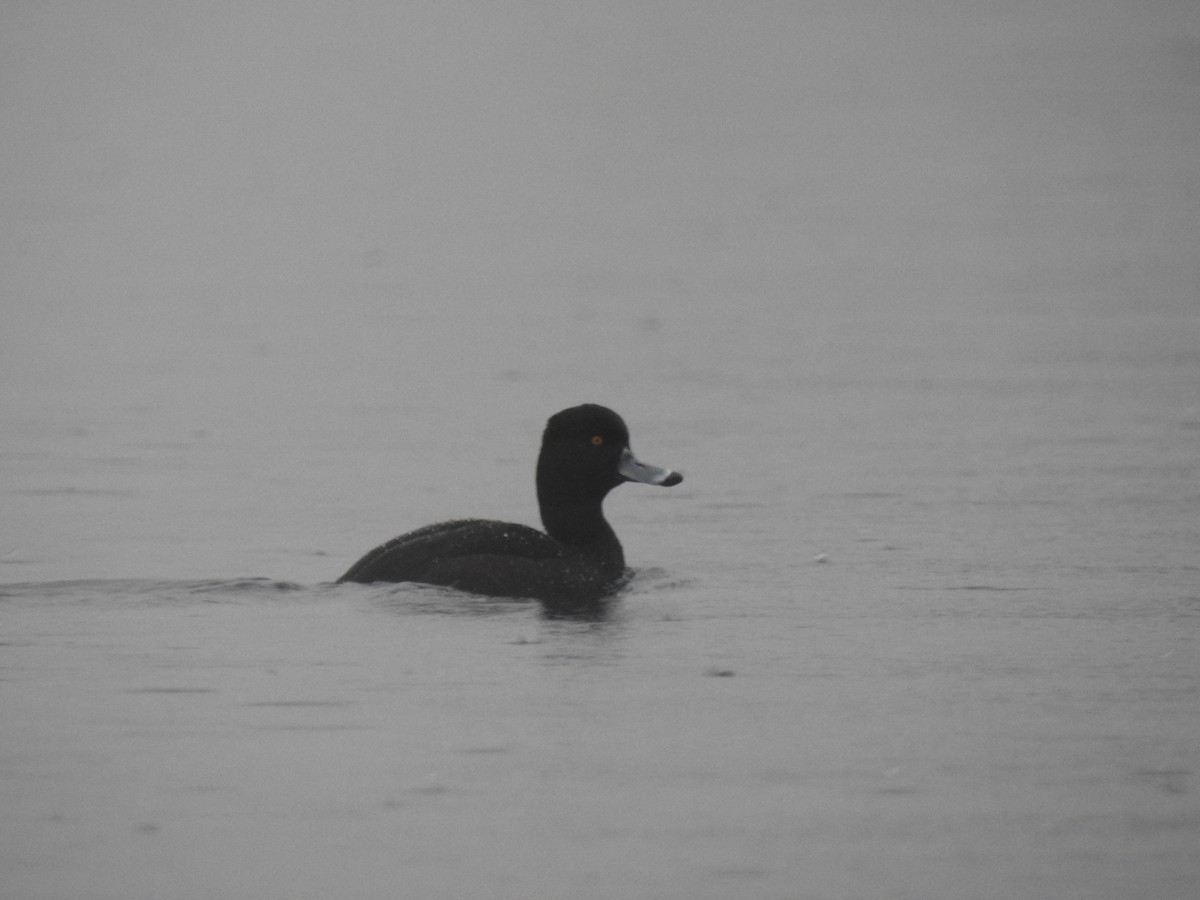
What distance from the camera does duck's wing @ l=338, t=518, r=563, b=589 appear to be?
10.9 meters

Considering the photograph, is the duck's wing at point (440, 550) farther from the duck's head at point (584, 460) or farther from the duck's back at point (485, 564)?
the duck's head at point (584, 460)

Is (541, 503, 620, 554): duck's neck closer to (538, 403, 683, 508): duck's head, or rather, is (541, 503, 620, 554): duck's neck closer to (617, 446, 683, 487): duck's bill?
(538, 403, 683, 508): duck's head

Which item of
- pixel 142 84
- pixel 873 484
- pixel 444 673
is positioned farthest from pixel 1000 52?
pixel 444 673

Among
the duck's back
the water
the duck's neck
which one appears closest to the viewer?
the water

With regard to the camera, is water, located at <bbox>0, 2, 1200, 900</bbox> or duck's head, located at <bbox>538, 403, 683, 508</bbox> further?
duck's head, located at <bbox>538, 403, 683, 508</bbox>

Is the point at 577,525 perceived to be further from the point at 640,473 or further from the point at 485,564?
the point at 485,564

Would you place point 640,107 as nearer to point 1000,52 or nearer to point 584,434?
point 1000,52

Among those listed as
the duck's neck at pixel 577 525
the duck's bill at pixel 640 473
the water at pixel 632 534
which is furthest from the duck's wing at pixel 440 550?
the duck's bill at pixel 640 473

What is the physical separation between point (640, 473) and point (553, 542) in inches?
24.2

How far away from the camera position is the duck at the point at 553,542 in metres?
10.9

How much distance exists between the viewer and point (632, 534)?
13.2 meters

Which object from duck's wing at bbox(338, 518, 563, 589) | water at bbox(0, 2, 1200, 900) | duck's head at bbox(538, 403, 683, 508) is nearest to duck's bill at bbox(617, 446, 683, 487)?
duck's head at bbox(538, 403, 683, 508)

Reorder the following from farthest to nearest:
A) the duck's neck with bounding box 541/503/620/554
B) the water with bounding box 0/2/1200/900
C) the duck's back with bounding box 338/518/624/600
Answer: the duck's neck with bounding box 541/503/620/554 → the duck's back with bounding box 338/518/624/600 → the water with bounding box 0/2/1200/900

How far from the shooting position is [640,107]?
172 ft
